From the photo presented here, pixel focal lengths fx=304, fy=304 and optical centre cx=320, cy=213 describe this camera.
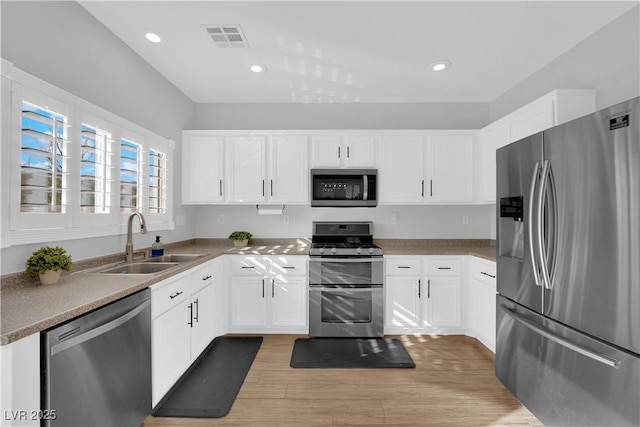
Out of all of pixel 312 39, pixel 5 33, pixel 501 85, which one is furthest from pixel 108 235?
pixel 501 85

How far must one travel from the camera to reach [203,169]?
3.54m

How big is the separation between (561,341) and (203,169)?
11.4ft

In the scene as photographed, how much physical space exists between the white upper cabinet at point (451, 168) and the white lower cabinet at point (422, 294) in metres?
0.78

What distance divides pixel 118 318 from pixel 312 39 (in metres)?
2.29

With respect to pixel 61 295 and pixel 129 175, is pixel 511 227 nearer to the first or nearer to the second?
pixel 61 295

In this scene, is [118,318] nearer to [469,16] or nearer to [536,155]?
[536,155]

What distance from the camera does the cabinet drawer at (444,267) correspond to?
3.21 metres

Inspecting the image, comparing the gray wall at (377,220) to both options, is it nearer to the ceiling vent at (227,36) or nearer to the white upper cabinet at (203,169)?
the white upper cabinet at (203,169)

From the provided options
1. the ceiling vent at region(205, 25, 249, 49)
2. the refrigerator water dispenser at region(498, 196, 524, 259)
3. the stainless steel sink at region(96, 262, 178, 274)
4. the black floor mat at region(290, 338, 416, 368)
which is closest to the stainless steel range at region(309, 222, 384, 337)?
the black floor mat at region(290, 338, 416, 368)

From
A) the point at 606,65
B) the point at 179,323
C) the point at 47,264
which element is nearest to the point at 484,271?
the point at 606,65

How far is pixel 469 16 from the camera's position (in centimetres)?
212

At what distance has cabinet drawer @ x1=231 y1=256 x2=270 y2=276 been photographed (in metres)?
3.21

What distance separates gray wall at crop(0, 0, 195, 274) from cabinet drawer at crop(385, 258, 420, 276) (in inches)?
92.7

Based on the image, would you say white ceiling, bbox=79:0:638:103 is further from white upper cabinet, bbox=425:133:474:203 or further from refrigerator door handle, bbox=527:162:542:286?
refrigerator door handle, bbox=527:162:542:286
